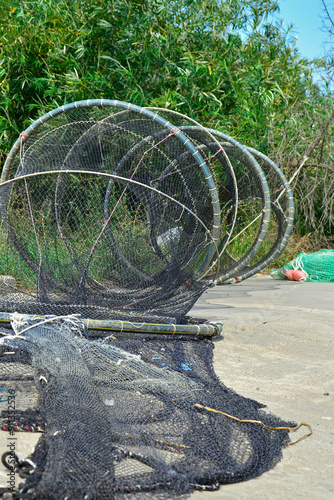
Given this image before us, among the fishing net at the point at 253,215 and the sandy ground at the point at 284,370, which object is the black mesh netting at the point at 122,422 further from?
the fishing net at the point at 253,215

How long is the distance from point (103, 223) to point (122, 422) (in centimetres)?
268

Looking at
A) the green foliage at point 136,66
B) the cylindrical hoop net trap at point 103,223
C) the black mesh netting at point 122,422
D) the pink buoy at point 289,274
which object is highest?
the green foliage at point 136,66

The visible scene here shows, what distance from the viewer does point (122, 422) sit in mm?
2344

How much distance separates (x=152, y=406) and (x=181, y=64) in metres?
8.39

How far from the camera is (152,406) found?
2.54m

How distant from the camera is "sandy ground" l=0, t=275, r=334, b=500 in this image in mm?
2064

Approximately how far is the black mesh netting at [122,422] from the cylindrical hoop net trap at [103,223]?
0.94m

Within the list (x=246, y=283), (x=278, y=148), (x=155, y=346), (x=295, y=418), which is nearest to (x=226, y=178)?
(x=246, y=283)

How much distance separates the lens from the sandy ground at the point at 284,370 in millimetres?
2064

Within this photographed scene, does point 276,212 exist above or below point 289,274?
above

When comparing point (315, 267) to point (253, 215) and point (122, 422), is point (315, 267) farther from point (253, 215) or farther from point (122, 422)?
point (122, 422)

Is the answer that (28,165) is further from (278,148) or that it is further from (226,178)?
(278,148)

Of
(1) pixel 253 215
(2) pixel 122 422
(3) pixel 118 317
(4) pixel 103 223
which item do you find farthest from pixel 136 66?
(2) pixel 122 422

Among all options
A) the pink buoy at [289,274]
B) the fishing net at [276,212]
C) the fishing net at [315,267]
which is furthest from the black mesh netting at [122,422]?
the fishing net at [315,267]
